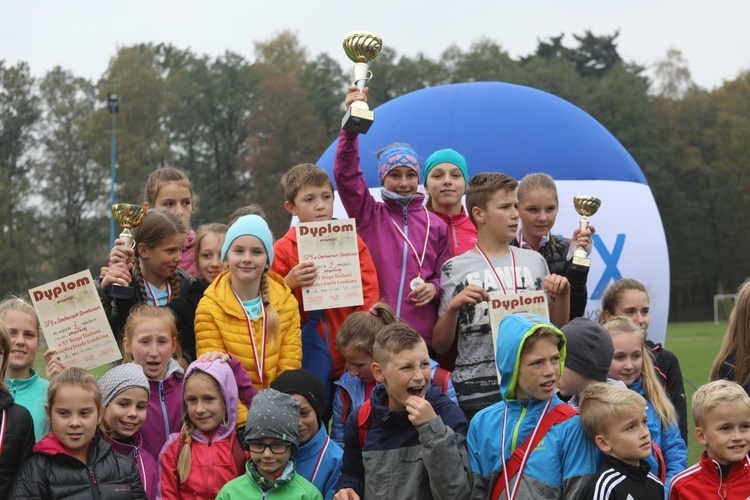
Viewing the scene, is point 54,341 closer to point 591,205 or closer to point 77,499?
point 77,499

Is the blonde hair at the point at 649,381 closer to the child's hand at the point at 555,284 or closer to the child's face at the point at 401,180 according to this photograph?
the child's hand at the point at 555,284

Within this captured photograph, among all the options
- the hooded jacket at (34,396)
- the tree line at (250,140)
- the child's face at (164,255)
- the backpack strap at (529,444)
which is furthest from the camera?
the tree line at (250,140)

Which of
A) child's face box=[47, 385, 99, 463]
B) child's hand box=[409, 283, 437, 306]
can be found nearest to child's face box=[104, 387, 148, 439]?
child's face box=[47, 385, 99, 463]

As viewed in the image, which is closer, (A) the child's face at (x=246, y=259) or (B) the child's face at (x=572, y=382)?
(B) the child's face at (x=572, y=382)

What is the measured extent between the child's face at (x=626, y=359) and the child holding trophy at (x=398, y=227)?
3.82ft

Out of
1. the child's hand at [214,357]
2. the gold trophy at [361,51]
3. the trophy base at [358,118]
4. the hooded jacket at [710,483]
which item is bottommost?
the hooded jacket at [710,483]

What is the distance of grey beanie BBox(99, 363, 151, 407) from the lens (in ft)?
16.9

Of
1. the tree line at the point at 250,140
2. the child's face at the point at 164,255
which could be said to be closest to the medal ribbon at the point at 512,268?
the child's face at the point at 164,255

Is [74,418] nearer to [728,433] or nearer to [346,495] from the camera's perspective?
[346,495]

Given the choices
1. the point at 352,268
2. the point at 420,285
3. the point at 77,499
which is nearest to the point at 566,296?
the point at 420,285

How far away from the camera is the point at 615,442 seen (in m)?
4.39

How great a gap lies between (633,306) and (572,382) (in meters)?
1.55

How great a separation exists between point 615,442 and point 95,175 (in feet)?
154

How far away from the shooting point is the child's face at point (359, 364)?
5527 mm
